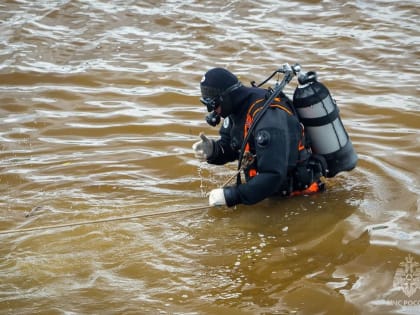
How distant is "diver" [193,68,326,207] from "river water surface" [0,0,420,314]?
302 mm

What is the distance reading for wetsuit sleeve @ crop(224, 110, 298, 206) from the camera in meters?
4.75

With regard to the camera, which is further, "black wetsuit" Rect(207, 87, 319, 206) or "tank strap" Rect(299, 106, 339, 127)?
"tank strap" Rect(299, 106, 339, 127)

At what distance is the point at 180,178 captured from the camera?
6285 mm

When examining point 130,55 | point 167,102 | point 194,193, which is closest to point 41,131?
point 167,102

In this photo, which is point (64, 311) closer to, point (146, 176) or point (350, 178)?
point (146, 176)

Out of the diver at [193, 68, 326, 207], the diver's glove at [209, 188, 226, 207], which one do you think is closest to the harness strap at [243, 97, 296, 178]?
the diver at [193, 68, 326, 207]

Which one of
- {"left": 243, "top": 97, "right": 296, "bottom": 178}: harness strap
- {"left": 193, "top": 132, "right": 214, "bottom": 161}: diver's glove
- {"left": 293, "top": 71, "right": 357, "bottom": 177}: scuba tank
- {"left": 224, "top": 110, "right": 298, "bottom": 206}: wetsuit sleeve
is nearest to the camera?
{"left": 224, "top": 110, "right": 298, "bottom": 206}: wetsuit sleeve

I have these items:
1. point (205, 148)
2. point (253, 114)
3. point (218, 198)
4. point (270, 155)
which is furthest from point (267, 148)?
point (205, 148)

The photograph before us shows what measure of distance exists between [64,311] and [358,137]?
4050 mm

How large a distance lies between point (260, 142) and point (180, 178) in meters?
1.70

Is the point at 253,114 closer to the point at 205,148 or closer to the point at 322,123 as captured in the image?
the point at 322,123

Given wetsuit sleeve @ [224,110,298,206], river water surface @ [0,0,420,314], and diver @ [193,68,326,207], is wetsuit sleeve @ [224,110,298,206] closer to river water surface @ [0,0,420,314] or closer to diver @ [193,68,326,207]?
diver @ [193,68,326,207]

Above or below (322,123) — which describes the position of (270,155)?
below

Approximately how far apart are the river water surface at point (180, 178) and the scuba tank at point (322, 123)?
406 millimetres
